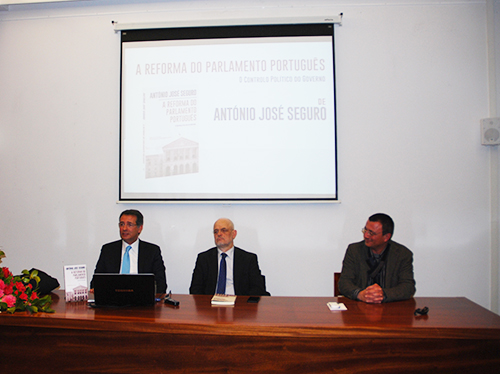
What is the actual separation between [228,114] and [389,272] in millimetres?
2043

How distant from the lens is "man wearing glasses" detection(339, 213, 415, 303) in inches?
107

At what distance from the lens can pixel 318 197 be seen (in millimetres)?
3639

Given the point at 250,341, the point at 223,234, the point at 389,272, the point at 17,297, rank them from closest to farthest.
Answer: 1. the point at 250,341
2. the point at 17,297
3. the point at 389,272
4. the point at 223,234

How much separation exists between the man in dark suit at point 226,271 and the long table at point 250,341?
2.82 feet

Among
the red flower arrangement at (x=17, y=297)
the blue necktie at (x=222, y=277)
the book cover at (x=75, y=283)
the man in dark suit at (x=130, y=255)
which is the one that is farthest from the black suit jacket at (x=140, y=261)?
the red flower arrangement at (x=17, y=297)

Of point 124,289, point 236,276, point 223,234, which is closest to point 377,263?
point 236,276

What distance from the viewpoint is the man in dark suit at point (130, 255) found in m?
3.12

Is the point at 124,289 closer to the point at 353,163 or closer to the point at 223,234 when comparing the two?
the point at 223,234

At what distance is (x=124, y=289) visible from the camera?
7.62 ft

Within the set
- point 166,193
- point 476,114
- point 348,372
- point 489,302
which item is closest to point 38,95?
point 166,193

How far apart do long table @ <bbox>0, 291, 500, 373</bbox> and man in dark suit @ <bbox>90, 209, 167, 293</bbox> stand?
0.86m

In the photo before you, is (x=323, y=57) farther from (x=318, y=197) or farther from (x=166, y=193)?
(x=166, y=193)

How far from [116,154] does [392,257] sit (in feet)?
9.00

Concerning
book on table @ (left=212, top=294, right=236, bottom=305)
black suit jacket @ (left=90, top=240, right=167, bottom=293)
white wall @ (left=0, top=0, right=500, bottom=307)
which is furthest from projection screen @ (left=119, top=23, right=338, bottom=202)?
book on table @ (left=212, top=294, right=236, bottom=305)
